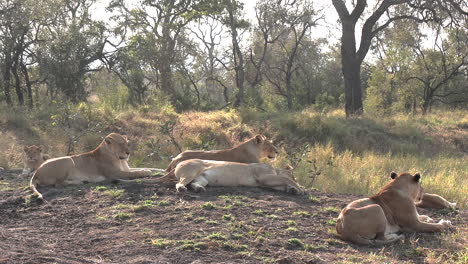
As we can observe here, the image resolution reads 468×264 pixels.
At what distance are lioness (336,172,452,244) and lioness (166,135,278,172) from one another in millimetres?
2947

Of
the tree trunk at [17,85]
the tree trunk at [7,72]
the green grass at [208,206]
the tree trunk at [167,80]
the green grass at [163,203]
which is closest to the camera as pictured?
the green grass at [208,206]

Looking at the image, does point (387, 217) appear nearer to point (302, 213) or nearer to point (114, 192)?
point (302, 213)

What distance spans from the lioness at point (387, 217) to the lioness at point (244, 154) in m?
2.95

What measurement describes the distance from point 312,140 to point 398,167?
4492 mm

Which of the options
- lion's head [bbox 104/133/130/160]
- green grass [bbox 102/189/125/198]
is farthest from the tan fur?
lion's head [bbox 104/133/130/160]

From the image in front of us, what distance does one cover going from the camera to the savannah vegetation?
21.7 ft

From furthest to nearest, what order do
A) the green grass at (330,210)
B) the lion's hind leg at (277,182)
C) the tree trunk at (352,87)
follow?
the tree trunk at (352,87) → the lion's hind leg at (277,182) → the green grass at (330,210)

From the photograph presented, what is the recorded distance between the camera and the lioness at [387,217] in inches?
201

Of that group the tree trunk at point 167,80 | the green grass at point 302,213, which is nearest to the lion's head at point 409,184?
the green grass at point 302,213

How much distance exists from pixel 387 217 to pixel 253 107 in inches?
665

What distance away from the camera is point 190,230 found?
5.14 m

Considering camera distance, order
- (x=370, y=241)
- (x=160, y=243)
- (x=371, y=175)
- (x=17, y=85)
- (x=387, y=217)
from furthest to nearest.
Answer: (x=17, y=85) < (x=371, y=175) < (x=387, y=217) < (x=370, y=241) < (x=160, y=243)

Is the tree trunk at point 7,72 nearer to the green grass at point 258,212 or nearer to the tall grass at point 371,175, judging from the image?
the tall grass at point 371,175

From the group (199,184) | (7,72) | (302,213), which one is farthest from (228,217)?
(7,72)
